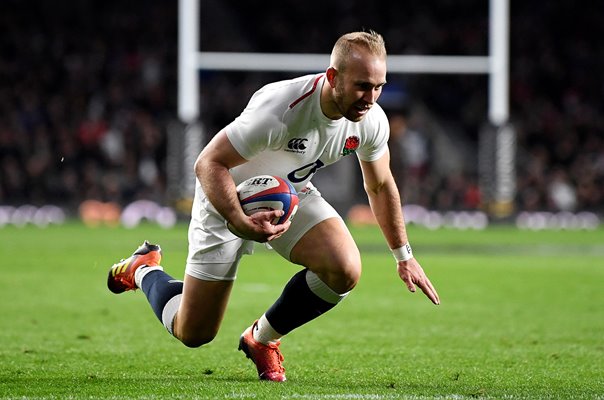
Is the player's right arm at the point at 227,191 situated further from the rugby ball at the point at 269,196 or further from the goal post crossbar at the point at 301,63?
the goal post crossbar at the point at 301,63

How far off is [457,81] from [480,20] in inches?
49.1

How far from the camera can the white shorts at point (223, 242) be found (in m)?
5.25

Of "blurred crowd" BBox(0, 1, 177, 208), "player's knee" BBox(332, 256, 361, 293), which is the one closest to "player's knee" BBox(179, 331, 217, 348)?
"player's knee" BBox(332, 256, 361, 293)

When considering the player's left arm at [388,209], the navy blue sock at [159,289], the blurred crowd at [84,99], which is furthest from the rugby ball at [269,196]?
the blurred crowd at [84,99]

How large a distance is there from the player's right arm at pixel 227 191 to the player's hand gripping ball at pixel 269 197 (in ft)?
0.14

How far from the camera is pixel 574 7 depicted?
74.7 ft

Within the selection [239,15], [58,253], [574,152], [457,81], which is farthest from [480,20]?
[58,253]

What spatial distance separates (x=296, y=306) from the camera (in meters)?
5.32

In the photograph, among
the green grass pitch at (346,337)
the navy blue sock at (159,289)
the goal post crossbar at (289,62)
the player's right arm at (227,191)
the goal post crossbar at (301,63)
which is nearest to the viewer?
the player's right arm at (227,191)

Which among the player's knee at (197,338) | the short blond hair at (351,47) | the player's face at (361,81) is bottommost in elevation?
the player's knee at (197,338)

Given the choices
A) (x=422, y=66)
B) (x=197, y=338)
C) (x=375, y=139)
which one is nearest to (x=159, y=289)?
(x=197, y=338)

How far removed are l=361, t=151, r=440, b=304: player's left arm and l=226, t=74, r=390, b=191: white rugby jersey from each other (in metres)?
0.06

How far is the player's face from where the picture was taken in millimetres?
4797

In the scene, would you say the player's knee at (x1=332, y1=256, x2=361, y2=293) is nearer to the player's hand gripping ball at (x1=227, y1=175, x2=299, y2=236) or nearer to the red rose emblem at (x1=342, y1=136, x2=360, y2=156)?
the player's hand gripping ball at (x1=227, y1=175, x2=299, y2=236)
